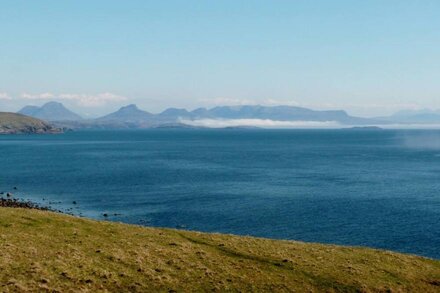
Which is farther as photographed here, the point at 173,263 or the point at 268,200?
the point at 268,200

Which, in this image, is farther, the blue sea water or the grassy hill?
the blue sea water

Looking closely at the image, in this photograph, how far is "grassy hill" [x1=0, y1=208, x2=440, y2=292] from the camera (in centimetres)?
3656

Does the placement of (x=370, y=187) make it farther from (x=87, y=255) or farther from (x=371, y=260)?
(x=87, y=255)

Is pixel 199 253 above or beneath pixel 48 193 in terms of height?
above

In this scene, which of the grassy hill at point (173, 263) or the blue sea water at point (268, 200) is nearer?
the grassy hill at point (173, 263)

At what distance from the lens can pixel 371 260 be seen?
4919 centimetres

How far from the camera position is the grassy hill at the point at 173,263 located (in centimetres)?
3656

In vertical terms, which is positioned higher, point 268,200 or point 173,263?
point 173,263

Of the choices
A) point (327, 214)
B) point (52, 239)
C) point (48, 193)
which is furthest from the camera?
point (48, 193)

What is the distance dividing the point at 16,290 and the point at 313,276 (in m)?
24.9

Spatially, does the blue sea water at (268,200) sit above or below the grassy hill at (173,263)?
below

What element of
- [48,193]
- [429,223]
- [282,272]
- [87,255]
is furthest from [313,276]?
[48,193]

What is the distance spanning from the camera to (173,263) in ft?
137

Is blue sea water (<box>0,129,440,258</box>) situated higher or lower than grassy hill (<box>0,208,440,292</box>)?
lower
